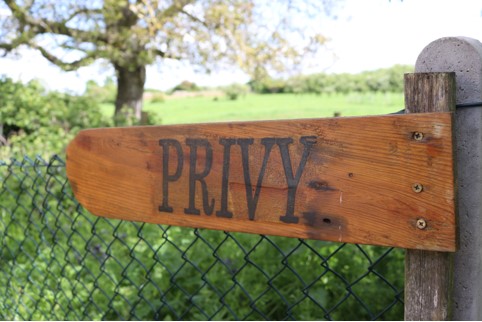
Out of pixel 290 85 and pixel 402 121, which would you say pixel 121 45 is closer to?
pixel 290 85

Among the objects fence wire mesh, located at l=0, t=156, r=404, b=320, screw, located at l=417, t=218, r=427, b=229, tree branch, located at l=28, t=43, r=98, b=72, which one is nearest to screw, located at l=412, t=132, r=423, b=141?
screw, located at l=417, t=218, r=427, b=229

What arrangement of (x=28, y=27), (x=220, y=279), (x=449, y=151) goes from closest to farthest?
(x=449, y=151) → (x=220, y=279) → (x=28, y=27)

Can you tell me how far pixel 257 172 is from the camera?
117 cm

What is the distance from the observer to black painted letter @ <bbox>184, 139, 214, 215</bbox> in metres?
1.25

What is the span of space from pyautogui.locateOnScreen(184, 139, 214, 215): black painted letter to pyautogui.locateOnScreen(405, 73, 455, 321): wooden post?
0.45 meters

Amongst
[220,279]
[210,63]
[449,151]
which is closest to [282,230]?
[449,151]

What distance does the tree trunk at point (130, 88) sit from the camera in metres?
11.7

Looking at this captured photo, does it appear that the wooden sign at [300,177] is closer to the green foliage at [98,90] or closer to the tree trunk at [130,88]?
the green foliage at [98,90]

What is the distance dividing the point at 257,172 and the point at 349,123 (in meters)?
0.23

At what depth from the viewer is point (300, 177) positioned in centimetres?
112

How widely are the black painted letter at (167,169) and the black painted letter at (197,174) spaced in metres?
0.03

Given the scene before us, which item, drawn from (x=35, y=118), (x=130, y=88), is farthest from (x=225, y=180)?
(x=130, y=88)

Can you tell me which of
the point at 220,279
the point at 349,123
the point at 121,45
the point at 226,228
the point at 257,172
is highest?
the point at 121,45

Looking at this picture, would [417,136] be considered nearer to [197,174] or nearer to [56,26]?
[197,174]
